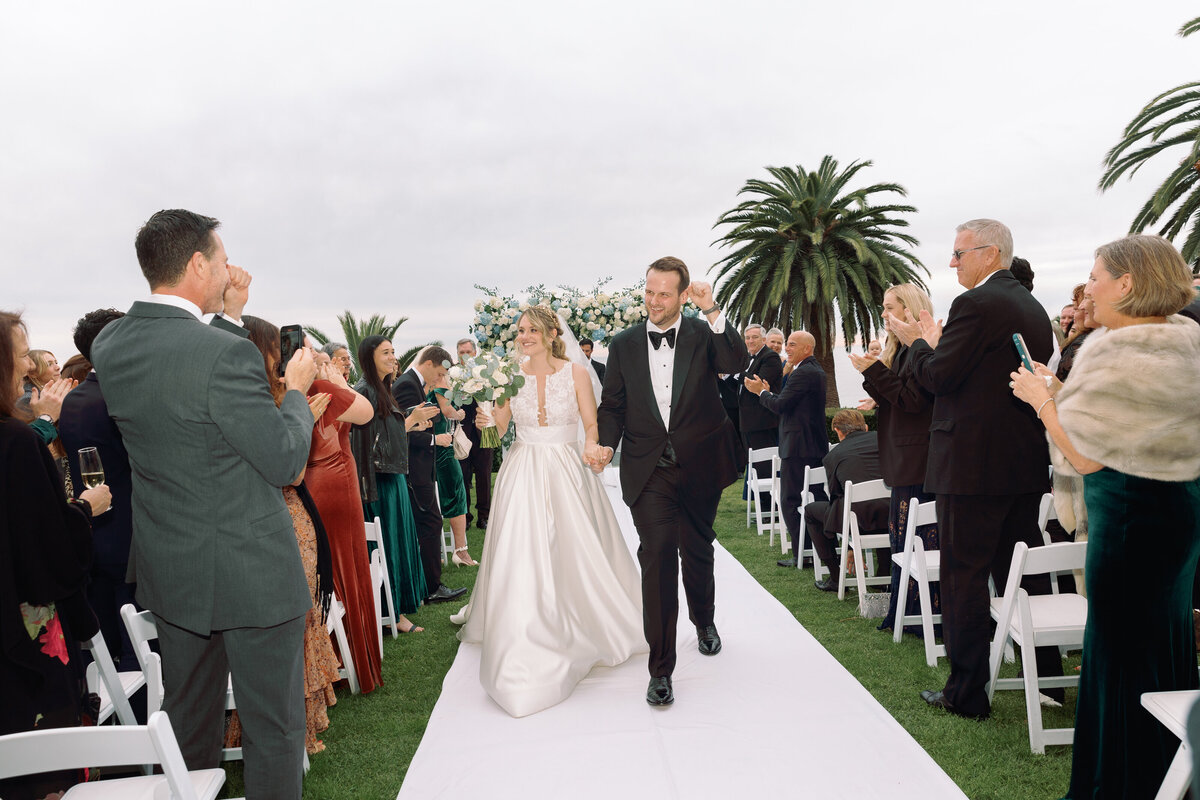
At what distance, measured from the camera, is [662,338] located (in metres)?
4.52

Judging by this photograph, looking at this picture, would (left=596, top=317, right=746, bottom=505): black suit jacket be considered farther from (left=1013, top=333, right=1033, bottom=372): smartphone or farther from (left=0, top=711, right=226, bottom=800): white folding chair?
(left=0, top=711, right=226, bottom=800): white folding chair

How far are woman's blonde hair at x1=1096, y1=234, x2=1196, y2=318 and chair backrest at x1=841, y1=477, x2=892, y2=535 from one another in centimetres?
314

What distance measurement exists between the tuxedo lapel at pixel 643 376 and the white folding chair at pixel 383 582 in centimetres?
195

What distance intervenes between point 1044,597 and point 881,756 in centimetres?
113

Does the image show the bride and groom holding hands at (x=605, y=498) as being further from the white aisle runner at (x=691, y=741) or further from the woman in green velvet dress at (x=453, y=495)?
the woman in green velvet dress at (x=453, y=495)

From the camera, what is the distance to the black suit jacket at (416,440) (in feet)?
21.5

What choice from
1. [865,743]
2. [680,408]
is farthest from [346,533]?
[865,743]

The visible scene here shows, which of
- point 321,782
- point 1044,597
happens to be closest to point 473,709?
point 321,782

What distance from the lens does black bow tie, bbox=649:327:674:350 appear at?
4504mm

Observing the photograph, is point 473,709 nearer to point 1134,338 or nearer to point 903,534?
point 903,534

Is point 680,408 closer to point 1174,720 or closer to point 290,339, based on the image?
point 290,339

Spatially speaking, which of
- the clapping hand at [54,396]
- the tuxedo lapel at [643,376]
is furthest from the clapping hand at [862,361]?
the clapping hand at [54,396]

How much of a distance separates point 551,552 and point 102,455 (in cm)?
228

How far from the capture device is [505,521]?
4.59 metres
